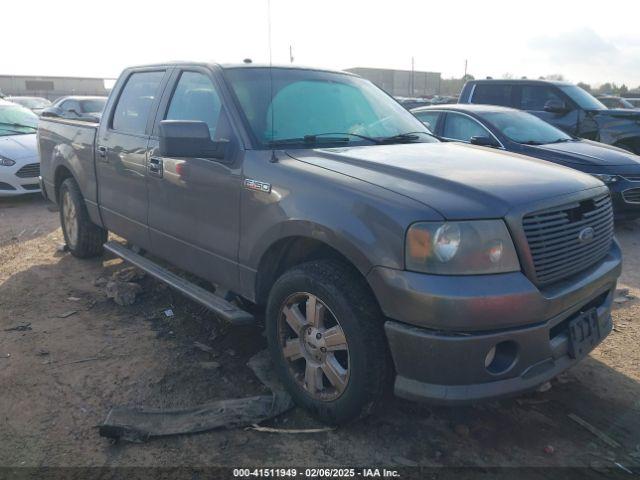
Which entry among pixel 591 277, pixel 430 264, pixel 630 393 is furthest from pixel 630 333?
pixel 430 264

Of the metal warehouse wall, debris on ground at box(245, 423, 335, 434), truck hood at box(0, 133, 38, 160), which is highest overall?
the metal warehouse wall

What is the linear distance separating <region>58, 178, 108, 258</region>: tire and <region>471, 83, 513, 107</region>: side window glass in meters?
7.27

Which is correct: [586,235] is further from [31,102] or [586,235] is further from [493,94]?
[31,102]

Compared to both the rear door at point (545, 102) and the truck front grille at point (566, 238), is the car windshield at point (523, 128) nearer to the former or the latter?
the rear door at point (545, 102)

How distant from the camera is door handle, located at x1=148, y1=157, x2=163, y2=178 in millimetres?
3996

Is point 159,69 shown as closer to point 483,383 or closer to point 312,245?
point 312,245

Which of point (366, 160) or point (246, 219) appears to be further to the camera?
point (246, 219)

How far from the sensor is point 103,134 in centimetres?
493

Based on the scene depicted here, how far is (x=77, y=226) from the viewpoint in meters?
5.68

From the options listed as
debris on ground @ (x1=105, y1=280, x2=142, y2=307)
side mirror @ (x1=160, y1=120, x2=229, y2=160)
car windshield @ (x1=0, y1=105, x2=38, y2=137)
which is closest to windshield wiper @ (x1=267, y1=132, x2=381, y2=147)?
side mirror @ (x1=160, y1=120, x2=229, y2=160)

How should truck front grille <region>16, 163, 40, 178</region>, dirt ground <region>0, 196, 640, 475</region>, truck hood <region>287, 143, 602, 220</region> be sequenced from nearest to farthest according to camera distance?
truck hood <region>287, 143, 602, 220</region>
dirt ground <region>0, 196, 640, 475</region>
truck front grille <region>16, 163, 40, 178</region>

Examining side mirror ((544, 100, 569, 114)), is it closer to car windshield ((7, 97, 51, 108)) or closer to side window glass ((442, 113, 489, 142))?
side window glass ((442, 113, 489, 142))

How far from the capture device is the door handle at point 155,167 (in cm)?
400

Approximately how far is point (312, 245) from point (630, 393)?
215cm
